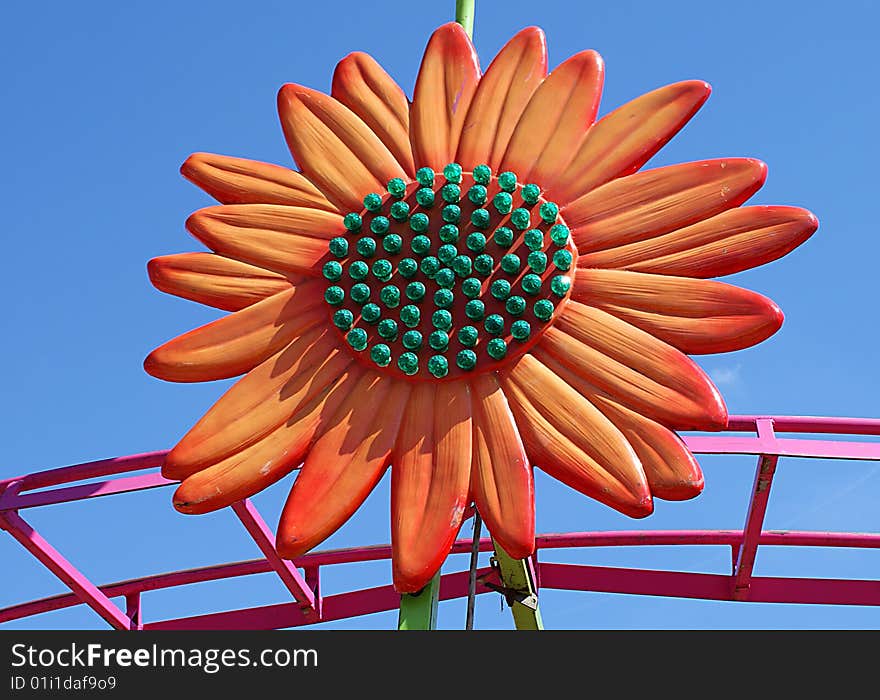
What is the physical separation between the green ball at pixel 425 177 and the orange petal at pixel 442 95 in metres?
0.14

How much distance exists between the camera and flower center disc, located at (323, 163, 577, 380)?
4.05 m

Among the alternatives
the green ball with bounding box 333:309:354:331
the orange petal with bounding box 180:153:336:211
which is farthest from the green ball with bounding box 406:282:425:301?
the orange petal with bounding box 180:153:336:211

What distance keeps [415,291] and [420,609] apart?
1.04 metres

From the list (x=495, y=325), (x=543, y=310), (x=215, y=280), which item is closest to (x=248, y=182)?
(x=215, y=280)

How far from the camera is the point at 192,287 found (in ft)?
14.5

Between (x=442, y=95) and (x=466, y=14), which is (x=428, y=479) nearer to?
(x=442, y=95)

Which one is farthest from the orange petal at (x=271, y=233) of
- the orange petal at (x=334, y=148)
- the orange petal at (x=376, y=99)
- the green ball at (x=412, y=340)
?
the green ball at (x=412, y=340)

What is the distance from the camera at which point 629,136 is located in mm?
4410

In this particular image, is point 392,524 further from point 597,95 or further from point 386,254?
point 597,95

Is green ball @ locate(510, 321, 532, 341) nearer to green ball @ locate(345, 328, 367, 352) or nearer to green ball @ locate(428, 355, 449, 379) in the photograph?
green ball @ locate(428, 355, 449, 379)

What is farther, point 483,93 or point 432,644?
point 483,93

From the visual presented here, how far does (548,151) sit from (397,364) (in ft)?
3.22

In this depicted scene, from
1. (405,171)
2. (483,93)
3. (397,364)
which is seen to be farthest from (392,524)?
(483,93)

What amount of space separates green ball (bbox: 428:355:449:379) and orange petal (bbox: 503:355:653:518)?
0.20 meters
